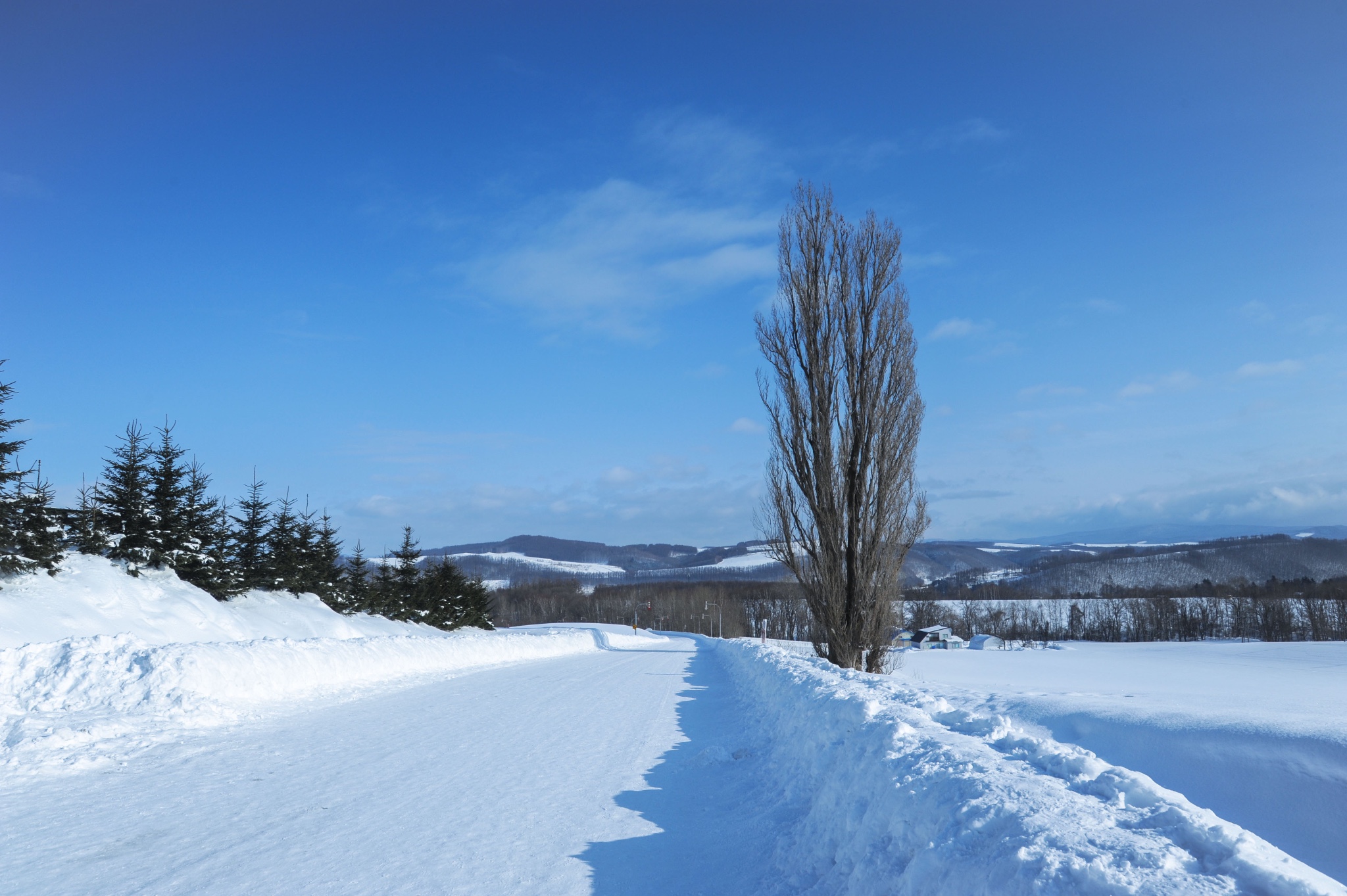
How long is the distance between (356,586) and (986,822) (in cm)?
4028

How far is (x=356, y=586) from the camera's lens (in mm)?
39594

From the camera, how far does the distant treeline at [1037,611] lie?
341 feet

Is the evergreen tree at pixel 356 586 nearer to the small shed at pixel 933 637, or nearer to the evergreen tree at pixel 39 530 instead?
the evergreen tree at pixel 39 530

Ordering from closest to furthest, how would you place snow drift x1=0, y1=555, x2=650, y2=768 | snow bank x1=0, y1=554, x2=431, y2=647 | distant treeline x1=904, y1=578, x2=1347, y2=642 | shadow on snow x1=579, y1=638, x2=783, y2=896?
shadow on snow x1=579, y1=638, x2=783, y2=896
snow drift x1=0, y1=555, x2=650, y2=768
snow bank x1=0, y1=554, x2=431, y2=647
distant treeline x1=904, y1=578, x2=1347, y2=642

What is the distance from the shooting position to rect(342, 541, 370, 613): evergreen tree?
122 feet

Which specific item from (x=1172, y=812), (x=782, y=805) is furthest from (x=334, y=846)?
(x=1172, y=812)

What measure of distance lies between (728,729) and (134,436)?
21.5 m

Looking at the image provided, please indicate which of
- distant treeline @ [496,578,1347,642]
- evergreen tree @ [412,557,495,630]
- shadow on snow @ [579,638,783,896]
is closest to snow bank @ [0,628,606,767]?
shadow on snow @ [579,638,783,896]

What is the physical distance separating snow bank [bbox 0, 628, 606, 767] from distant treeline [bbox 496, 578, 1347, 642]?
83196 mm

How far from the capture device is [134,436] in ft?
77.5

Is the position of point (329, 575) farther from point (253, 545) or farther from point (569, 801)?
point (569, 801)

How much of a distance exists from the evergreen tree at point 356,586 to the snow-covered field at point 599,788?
2282 cm

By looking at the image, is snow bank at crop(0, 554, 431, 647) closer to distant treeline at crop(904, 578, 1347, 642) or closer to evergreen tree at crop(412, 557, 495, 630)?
evergreen tree at crop(412, 557, 495, 630)

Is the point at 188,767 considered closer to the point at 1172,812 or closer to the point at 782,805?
the point at 782,805
